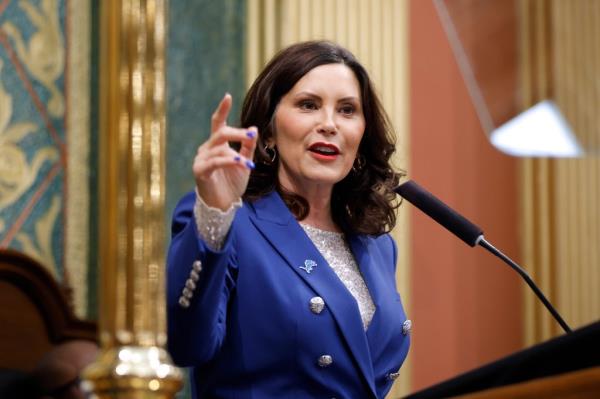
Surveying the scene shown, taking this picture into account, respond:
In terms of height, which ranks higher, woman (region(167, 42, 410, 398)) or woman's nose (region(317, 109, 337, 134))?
woman's nose (region(317, 109, 337, 134))

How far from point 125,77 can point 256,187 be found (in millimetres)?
1199

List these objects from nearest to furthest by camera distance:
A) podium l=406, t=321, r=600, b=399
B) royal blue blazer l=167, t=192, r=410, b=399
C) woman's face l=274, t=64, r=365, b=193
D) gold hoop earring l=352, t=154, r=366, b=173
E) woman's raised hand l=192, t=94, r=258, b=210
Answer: podium l=406, t=321, r=600, b=399 < woman's raised hand l=192, t=94, r=258, b=210 < royal blue blazer l=167, t=192, r=410, b=399 < woman's face l=274, t=64, r=365, b=193 < gold hoop earring l=352, t=154, r=366, b=173

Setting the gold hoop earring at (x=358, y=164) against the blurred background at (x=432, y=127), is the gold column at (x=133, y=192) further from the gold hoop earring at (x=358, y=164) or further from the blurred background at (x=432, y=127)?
the blurred background at (x=432, y=127)

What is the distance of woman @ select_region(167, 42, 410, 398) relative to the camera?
1627 millimetres

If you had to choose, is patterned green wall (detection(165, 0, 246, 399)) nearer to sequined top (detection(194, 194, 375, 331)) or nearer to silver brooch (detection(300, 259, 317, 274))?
sequined top (detection(194, 194, 375, 331))

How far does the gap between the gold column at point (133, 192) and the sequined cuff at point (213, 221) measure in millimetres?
545

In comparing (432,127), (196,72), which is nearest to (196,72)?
(196,72)

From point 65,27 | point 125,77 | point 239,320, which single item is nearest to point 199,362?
point 239,320

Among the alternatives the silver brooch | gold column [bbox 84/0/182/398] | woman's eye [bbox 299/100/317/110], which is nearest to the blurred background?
woman's eye [bbox 299/100/317/110]

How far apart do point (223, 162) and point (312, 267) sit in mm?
684

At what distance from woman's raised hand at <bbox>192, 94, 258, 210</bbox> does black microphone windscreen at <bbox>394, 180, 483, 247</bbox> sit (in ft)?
1.73

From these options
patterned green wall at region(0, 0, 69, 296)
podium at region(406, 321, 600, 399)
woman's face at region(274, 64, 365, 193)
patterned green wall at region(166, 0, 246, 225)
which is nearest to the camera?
podium at region(406, 321, 600, 399)

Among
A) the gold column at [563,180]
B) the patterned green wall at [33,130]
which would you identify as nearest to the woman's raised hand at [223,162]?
the patterned green wall at [33,130]

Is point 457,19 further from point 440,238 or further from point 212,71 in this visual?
point 212,71
